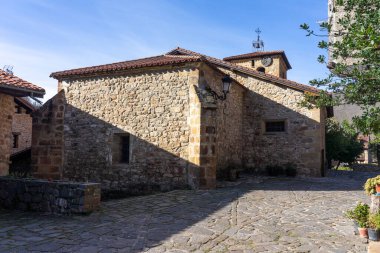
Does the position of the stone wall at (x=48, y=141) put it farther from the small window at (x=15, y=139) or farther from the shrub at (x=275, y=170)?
the small window at (x=15, y=139)

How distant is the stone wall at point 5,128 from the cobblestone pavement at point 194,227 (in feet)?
9.47

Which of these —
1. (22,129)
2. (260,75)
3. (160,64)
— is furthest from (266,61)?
(22,129)

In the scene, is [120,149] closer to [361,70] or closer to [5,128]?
[5,128]

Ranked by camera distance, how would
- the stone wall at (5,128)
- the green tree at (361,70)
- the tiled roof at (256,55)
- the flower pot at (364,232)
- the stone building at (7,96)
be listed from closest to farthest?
the green tree at (361,70) → the flower pot at (364,232) → the stone building at (7,96) → the stone wall at (5,128) → the tiled roof at (256,55)

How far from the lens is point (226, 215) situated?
23.1 feet

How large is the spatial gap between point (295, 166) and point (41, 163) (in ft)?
34.8

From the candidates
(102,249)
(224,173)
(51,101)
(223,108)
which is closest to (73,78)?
(51,101)

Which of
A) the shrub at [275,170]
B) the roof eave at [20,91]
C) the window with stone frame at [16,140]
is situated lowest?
the shrub at [275,170]

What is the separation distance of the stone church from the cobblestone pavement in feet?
8.36

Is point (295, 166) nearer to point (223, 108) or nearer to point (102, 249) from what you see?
point (223, 108)

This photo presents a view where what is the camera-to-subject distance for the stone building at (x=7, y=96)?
8.59 m

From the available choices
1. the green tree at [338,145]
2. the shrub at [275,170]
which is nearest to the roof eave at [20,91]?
the shrub at [275,170]

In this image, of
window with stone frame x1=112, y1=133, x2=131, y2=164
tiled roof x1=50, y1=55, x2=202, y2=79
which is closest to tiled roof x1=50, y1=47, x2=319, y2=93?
tiled roof x1=50, y1=55, x2=202, y2=79

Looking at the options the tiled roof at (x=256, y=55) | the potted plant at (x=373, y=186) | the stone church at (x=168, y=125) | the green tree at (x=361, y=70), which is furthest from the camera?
the tiled roof at (x=256, y=55)
